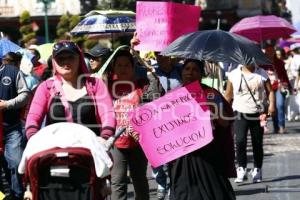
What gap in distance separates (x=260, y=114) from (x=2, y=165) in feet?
11.2

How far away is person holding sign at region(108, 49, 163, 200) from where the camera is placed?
938cm

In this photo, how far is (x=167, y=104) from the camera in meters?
8.35

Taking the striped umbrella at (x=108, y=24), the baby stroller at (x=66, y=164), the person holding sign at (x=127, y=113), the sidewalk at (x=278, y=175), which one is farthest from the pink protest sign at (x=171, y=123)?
the striped umbrella at (x=108, y=24)

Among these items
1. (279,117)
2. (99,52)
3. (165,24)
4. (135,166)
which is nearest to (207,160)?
(135,166)

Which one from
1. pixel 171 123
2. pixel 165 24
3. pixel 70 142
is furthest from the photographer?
pixel 165 24

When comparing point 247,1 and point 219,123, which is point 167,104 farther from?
point 247,1

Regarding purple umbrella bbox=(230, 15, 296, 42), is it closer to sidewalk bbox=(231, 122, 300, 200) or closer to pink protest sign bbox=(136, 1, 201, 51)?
sidewalk bbox=(231, 122, 300, 200)

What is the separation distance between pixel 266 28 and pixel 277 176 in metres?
8.23

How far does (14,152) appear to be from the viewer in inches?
434

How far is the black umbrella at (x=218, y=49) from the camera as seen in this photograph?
861 cm

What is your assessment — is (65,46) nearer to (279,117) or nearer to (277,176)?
(277,176)

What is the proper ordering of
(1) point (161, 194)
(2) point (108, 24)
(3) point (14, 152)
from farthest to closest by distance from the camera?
1. (2) point (108, 24)
2. (1) point (161, 194)
3. (3) point (14, 152)

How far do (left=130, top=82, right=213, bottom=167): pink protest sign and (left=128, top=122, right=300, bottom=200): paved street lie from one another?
3.80 metres

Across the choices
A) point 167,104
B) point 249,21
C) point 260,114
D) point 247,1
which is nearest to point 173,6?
point 260,114
